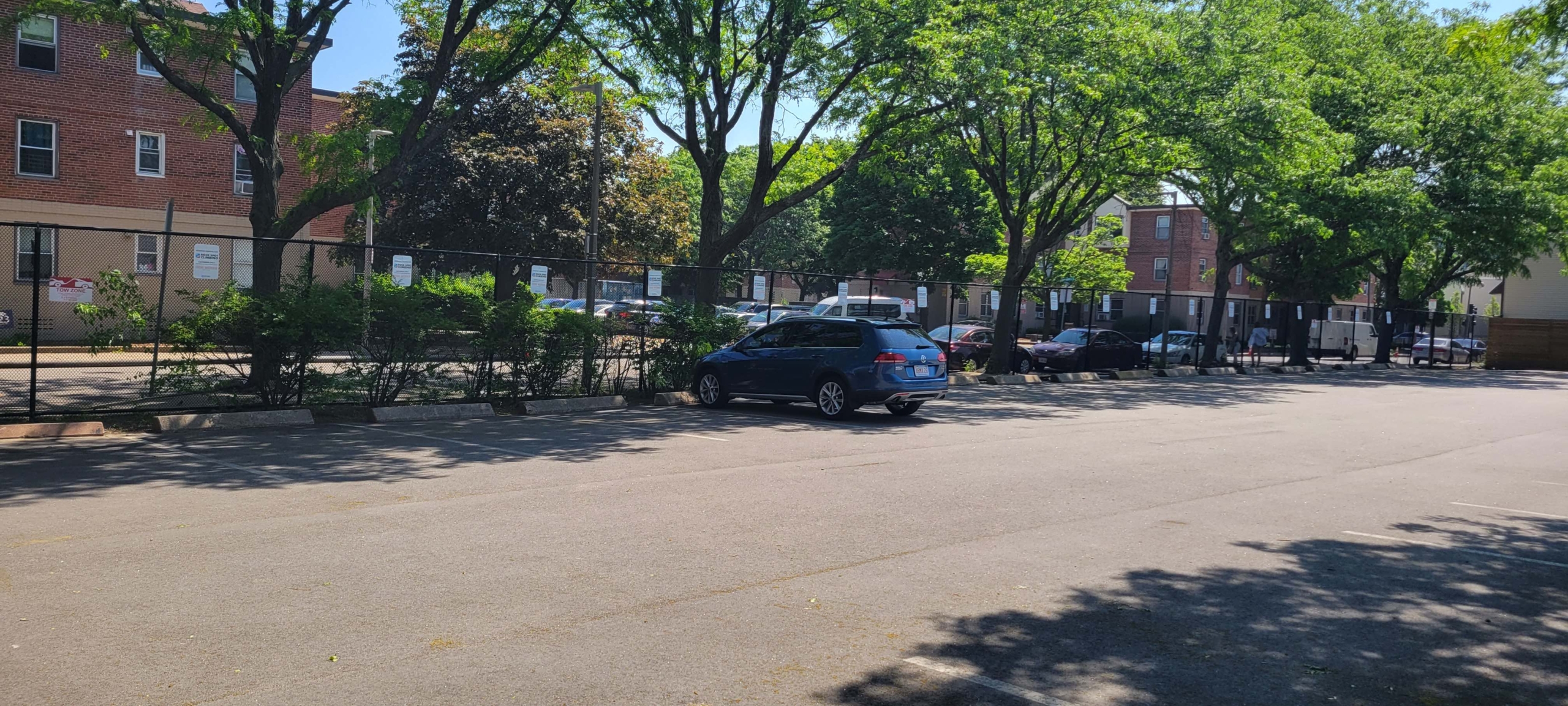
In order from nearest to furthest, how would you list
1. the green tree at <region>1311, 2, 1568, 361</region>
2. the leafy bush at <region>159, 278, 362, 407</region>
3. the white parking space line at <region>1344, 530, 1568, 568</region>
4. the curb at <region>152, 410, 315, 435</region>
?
1. the white parking space line at <region>1344, 530, 1568, 568</region>
2. the curb at <region>152, 410, 315, 435</region>
3. the leafy bush at <region>159, 278, 362, 407</region>
4. the green tree at <region>1311, 2, 1568, 361</region>

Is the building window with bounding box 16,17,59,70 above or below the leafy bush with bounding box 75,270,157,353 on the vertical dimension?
above

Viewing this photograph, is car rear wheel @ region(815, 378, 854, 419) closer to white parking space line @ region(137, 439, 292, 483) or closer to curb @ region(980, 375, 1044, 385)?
white parking space line @ region(137, 439, 292, 483)

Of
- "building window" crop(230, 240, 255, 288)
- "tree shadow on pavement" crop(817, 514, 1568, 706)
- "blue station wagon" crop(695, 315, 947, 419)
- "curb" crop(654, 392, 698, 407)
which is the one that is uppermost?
"building window" crop(230, 240, 255, 288)

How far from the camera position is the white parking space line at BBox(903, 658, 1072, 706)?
16.3 ft

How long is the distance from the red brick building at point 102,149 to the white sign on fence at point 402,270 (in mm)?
13316

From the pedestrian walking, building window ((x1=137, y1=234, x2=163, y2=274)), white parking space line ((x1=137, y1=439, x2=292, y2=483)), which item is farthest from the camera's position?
the pedestrian walking

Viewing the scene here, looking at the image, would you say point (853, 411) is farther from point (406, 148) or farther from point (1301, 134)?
point (1301, 134)

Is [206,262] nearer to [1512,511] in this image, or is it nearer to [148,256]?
[1512,511]

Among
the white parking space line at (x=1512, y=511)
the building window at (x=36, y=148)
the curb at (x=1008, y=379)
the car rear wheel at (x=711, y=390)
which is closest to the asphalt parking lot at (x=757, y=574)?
the white parking space line at (x=1512, y=511)

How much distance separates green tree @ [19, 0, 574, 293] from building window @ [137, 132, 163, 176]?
45.1ft

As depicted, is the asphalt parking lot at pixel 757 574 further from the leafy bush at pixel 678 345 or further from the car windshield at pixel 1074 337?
the car windshield at pixel 1074 337

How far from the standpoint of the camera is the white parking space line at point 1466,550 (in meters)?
8.34

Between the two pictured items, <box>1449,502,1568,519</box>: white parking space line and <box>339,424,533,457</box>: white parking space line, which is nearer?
<box>1449,502,1568,519</box>: white parking space line

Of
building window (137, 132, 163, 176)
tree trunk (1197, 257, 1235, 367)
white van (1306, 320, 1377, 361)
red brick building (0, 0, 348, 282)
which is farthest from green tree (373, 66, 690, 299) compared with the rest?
white van (1306, 320, 1377, 361)
